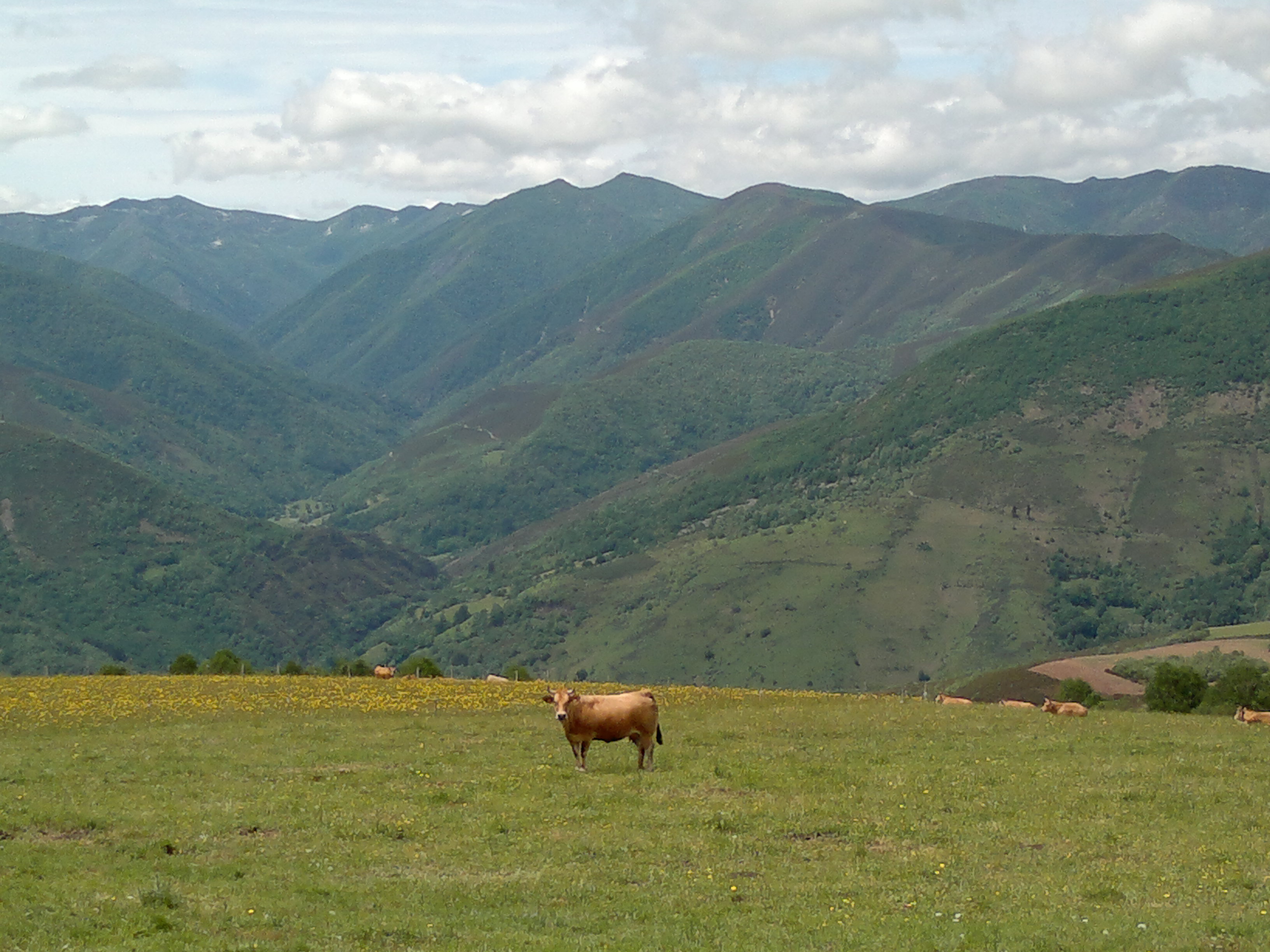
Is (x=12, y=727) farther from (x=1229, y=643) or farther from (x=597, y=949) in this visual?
(x=1229, y=643)

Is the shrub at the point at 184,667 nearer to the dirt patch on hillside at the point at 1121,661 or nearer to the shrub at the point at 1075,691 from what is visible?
the shrub at the point at 1075,691

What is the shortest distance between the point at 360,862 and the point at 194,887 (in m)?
3.17

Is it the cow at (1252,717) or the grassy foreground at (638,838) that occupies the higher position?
the grassy foreground at (638,838)

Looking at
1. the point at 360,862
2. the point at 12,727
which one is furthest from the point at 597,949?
the point at 12,727

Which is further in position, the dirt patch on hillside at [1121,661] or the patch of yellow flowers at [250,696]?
the dirt patch on hillside at [1121,661]

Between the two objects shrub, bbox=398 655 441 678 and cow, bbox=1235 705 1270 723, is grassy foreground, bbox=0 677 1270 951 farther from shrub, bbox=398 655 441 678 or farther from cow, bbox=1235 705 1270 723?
shrub, bbox=398 655 441 678

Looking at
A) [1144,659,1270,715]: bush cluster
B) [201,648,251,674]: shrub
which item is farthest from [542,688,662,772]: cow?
[201,648,251,674]: shrub

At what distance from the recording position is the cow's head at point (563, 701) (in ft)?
108

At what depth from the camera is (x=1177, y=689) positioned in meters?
68.3

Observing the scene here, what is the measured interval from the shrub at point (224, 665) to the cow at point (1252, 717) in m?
51.4

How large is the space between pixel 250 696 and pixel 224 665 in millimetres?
28491

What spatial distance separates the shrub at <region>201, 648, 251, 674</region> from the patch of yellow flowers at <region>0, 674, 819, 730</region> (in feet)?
41.1

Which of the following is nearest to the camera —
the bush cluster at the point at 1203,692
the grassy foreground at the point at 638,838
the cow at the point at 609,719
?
the grassy foreground at the point at 638,838

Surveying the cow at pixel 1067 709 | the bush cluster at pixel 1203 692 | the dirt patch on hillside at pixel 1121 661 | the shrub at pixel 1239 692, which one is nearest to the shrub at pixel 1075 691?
the shrub at pixel 1239 692
